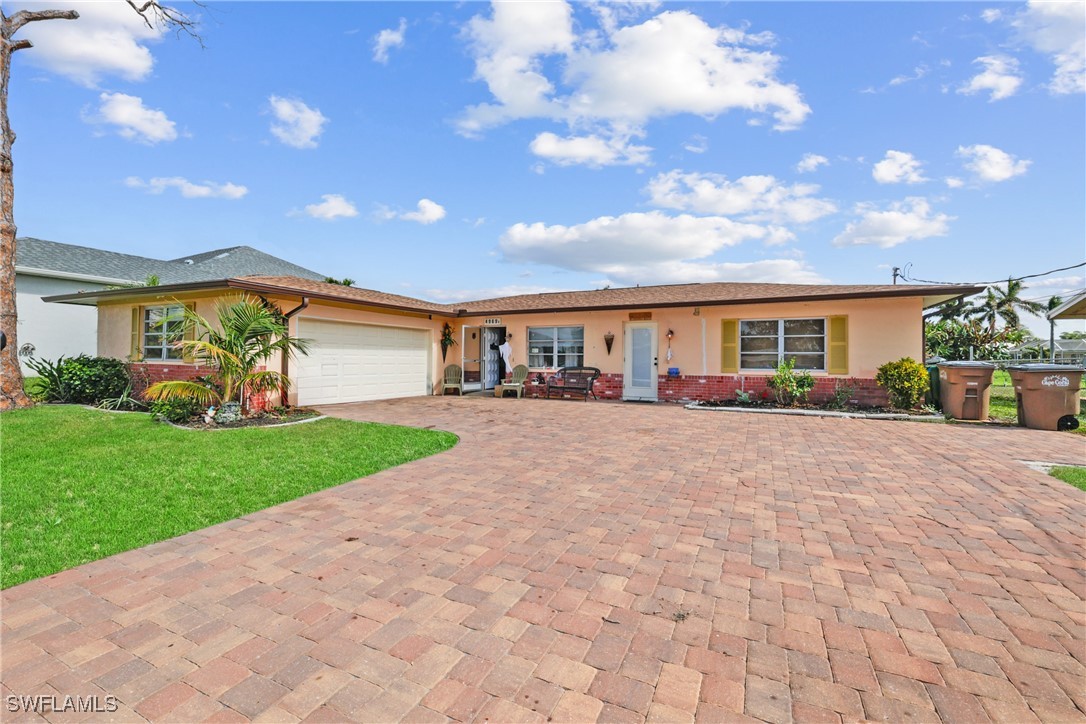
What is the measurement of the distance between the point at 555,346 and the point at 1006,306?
4207 cm

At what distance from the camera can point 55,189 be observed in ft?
42.4

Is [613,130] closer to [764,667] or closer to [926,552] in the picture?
[926,552]

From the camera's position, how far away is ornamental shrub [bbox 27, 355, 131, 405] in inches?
447

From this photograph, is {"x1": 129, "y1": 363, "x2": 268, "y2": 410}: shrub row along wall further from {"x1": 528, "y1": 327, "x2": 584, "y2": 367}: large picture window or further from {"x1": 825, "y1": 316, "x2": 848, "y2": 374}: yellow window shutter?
{"x1": 825, "y1": 316, "x2": 848, "y2": 374}: yellow window shutter

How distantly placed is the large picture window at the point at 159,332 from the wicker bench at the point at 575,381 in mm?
9980

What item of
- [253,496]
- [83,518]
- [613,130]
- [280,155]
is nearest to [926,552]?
[253,496]

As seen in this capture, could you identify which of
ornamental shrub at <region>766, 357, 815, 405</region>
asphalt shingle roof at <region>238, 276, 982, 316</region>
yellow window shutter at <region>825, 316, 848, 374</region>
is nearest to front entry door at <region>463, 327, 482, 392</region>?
asphalt shingle roof at <region>238, 276, 982, 316</region>

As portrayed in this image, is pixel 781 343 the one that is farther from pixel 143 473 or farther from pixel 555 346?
pixel 143 473

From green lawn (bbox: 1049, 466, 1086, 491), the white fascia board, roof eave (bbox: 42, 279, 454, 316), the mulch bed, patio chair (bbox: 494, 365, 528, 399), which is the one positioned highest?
the white fascia board

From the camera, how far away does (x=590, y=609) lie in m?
2.67

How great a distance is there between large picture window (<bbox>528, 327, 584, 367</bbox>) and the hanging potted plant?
2.81m

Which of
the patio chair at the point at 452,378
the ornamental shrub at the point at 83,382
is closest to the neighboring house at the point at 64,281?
the ornamental shrub at the point at 83,382

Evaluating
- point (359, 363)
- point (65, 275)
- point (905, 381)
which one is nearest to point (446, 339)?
point (359, 363)

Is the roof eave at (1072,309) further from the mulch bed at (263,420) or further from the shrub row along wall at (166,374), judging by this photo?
the shrub row along wall at (166,374)
